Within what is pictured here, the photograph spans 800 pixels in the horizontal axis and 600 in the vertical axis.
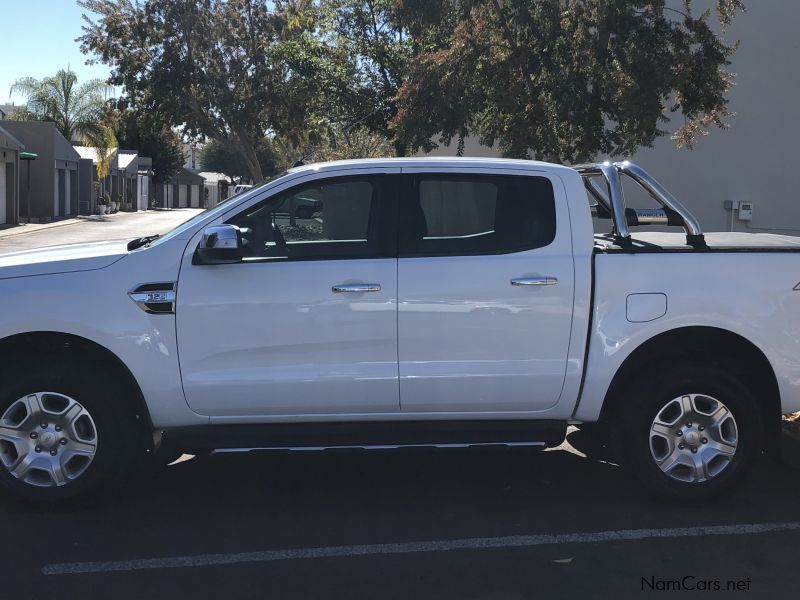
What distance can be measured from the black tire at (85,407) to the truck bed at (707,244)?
285 cm

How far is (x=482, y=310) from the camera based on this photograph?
4.92 meters

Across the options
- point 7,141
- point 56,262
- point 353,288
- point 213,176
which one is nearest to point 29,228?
point 7,141

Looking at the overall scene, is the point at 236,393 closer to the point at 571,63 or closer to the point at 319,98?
the point at 571,63

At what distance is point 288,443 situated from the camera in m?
4.91

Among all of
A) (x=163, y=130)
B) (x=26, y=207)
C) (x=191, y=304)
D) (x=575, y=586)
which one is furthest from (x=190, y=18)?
(x=575, y=586)

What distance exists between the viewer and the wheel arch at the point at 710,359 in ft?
16.7

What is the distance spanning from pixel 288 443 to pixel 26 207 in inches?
1510

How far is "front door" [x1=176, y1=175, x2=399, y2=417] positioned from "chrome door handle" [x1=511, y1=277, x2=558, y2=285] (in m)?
0.69

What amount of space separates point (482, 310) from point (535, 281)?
34cm

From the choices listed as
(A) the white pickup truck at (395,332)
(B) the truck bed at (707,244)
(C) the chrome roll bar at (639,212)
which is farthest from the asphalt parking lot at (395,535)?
(C) the chrome roll bar at (639,212)

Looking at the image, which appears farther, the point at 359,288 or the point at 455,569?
the point at 359,288

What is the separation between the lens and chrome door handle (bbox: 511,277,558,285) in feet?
16.2

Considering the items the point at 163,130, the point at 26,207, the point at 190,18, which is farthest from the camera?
the point at 26,207

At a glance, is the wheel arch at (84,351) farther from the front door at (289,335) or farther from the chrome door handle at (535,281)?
the chrome door handle at (535,281)
